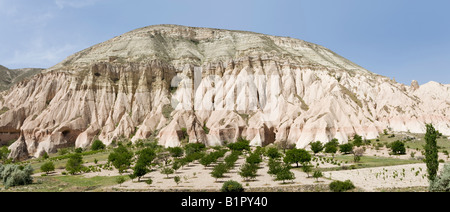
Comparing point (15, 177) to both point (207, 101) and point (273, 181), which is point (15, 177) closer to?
point (273, 181)

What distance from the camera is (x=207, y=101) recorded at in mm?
78188

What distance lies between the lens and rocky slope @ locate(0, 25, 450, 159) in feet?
204

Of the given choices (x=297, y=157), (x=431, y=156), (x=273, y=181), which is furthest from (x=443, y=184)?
(x=297, y=157)

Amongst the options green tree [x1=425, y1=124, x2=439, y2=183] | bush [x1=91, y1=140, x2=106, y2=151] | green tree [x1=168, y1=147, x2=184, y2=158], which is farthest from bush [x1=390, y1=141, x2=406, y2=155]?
bush [x1=91, y1=140, x2=106, y2=151]

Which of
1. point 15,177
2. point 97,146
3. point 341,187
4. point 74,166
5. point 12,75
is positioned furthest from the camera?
point 12,75

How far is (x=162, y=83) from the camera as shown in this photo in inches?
3364

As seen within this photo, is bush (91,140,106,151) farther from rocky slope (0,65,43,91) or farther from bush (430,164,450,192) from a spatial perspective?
rocky slope (0,65,43,91)

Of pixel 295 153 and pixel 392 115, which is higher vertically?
pixel 392 115

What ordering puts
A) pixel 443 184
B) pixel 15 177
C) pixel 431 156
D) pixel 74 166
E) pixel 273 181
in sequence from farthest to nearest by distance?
1. pixel 74 166
2. pixel 15 177
3. pixel 273 181
4. pixel 431 156
5. pixel 443 184

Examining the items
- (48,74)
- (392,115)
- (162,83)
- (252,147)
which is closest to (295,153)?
(252,147)

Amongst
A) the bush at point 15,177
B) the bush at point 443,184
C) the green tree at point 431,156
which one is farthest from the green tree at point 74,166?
the green tree at point 431,156

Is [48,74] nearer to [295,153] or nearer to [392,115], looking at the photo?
[295,153]
